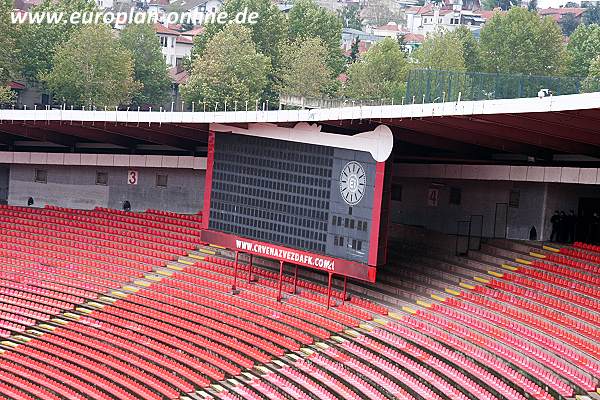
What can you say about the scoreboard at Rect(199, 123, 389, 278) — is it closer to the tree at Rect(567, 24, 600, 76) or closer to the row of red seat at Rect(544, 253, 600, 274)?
the row of red seat at Rect(544, 253, 600, 274)

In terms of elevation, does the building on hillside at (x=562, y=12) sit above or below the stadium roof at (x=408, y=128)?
above

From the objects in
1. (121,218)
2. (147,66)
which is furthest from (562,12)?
(121,218)

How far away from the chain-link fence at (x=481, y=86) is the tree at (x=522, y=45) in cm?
6143

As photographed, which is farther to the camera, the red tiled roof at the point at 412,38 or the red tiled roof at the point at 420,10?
the red tiled roof at the point at 420,10

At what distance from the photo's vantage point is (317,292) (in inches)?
1438

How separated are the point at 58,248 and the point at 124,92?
4108 centimetres

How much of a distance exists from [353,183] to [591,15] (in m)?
147

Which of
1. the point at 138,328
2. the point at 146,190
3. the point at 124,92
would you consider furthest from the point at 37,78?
the point at 138,328

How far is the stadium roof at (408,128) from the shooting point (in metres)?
28.4

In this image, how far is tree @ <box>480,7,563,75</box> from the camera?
307ft

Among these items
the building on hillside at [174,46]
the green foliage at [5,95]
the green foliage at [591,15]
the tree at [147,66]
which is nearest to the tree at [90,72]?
the green foliage at [5,95]

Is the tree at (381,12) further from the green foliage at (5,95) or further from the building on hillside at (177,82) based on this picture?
the green foliage at (5,95)

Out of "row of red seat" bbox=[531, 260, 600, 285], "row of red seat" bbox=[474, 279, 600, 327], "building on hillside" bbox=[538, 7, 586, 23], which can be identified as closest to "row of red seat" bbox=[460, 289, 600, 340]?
"row of red seat" bbox=[474, 279, 600, 327]

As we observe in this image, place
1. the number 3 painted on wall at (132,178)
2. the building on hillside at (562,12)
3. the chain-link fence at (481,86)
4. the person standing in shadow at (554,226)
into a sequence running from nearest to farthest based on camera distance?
the chain-link fence at (481,86) → the person standing in shadow at (554,226) → the number 3 painted on wall at (132,178) → the building on hillside at (562,12)
